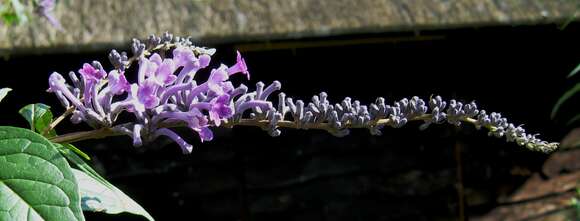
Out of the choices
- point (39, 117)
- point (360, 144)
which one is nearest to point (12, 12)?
point (39, 117)

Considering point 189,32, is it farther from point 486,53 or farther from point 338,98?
point 486,53

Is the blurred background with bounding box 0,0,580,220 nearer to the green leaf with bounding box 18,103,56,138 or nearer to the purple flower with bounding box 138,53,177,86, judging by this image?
the green leaf with bounding box 18,103,56,138

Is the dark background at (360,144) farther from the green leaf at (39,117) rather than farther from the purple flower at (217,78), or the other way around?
the purple flower at (217,78)

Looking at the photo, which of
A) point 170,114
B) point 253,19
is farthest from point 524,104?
point 170,114

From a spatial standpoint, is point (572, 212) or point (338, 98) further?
point (572, 212)

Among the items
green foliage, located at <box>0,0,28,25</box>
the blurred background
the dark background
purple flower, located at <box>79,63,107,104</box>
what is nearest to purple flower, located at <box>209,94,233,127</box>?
purple flower, located at <box>79,63,107,104</box>

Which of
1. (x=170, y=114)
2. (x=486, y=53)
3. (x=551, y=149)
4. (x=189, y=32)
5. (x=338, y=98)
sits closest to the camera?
(x=170, y=114)

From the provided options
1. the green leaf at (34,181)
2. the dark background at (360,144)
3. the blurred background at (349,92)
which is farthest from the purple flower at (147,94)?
the dark background at (360,144)
